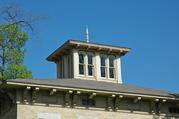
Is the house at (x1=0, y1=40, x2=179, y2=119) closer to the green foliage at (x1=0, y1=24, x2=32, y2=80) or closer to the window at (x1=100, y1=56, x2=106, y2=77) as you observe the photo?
the window at (x1=100, y1=56, x2=106, y2=77)

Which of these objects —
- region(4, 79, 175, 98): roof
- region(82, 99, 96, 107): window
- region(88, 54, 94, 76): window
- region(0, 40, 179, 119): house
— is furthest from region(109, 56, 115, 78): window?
region(82, 99, 96, 107): window

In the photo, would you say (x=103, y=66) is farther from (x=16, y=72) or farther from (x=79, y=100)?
(x=16, y=72)

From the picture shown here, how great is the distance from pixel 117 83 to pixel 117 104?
5056mm

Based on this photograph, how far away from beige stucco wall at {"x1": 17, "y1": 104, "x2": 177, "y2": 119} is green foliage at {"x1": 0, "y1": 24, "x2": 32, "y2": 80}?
15.8 meters

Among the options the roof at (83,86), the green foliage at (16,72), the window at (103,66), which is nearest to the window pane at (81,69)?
the window at (103,66)

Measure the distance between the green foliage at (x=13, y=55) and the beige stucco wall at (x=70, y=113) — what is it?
15788 millimetres

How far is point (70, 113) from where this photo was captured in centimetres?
3014

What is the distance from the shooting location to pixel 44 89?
96.9 feet

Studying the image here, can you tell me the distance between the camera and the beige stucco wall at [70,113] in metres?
29.0

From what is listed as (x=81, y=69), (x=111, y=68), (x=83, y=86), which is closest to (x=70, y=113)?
(x=83, y=86)

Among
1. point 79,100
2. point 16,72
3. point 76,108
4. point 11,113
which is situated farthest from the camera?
point 16,72

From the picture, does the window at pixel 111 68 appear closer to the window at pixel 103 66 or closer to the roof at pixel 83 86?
the window at pixel 103 66

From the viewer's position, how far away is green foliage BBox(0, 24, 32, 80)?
45.3 metres

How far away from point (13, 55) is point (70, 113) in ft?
58.2
